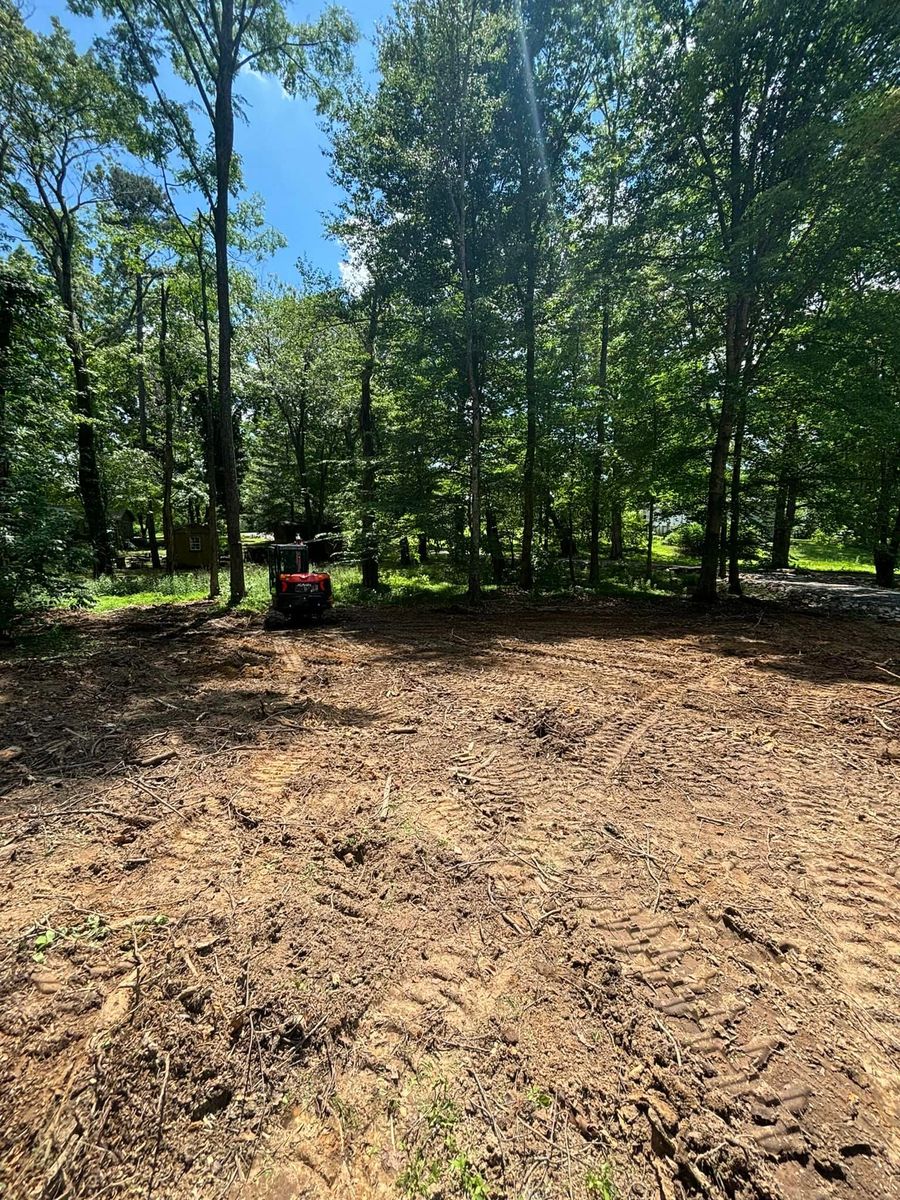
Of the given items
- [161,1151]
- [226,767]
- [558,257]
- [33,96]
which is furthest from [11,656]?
[33,96]

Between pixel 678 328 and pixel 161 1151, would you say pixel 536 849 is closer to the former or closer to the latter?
pixel 161 1151

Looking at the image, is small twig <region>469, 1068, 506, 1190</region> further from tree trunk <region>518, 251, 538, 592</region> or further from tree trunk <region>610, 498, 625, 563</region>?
tree trunk <region>610, 498, 625, 563</region>

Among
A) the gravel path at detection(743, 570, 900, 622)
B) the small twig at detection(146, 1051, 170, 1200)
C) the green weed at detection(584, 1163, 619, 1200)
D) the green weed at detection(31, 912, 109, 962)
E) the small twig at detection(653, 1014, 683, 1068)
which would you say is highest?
the gravel path at detection(743, 570, 900, 622)

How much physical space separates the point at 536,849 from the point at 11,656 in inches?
328

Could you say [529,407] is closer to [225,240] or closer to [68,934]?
[225,240]

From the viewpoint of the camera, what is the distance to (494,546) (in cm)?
1473

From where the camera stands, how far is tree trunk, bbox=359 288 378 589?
1321cm

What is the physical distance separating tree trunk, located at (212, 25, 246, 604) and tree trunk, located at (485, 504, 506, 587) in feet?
23.9

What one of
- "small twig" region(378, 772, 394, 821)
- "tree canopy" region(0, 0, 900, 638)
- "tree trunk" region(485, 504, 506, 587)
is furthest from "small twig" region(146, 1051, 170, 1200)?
"tree trunk" region(485, 504, 506, 587)

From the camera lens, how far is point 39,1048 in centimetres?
174

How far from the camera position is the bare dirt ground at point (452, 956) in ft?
4.75

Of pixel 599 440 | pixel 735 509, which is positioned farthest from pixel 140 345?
pixel 735 509

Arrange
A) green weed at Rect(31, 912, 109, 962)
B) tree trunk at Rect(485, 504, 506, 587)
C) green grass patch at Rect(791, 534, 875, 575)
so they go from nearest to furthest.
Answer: green weed at Rect(31, 912, 109, 962) < tree trunk at Rect(485, 504, 506, 587) < green grass patch at Rect(791, 534, 875, 575)

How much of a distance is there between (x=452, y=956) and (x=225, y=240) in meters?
15.4
